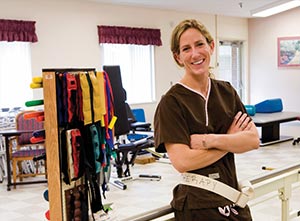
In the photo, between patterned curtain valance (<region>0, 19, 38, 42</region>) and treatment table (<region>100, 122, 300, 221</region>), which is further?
patterned curtain valance (<region>0, 19, 38, 42</region>)

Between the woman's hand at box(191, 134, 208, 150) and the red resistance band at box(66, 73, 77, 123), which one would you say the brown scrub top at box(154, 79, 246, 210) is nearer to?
the woman's hand at box(191, 134, 208, 150)

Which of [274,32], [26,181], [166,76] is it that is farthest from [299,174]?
[274,32]

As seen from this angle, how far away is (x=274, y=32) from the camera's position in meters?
9.76

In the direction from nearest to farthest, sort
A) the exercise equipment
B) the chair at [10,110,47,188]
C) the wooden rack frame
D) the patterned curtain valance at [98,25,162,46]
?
the wooden rack frame, the chair at [10,110,47,188], the patterned curtain valance at [98,25,162,46], the exercise equipment

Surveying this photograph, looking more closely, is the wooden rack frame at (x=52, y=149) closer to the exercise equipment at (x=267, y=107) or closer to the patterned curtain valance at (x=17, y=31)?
the patterned curtain valance at (x=17, y=31)

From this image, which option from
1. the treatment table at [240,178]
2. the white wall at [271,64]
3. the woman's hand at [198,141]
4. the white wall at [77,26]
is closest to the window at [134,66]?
the white wall at [77,26]

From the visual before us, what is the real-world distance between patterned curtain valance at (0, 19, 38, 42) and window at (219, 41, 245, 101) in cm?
504

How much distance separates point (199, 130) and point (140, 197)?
3.16m

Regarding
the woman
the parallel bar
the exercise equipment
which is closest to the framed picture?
the exercise equipment

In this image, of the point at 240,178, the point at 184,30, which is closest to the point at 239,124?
the point at 184,30

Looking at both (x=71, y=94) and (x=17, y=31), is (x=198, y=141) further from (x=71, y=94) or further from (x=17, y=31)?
(x=17, y=31)

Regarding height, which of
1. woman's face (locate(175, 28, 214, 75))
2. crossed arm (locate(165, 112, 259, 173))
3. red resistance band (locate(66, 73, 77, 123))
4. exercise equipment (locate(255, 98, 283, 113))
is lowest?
exercise equipment (locate(255, 98, 283, 113))

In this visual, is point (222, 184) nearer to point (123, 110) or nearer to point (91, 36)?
point (123, 110)

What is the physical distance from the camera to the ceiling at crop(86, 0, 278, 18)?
7305 millimetres
